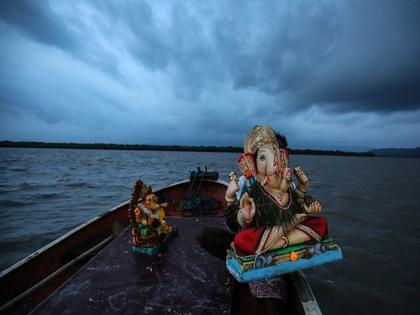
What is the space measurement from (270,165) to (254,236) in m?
0.74

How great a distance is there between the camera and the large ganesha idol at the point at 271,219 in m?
2.05

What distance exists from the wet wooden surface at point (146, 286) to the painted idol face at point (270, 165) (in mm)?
1180

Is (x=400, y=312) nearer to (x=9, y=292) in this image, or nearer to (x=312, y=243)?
(x=312, y=243)

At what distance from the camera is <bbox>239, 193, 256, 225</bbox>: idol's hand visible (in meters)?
2.15

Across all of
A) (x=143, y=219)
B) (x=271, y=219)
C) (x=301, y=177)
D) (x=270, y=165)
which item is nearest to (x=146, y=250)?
(x=143, y=219)

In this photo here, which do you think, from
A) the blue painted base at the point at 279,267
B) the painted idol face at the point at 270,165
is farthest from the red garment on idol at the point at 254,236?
the painted idol face at the point at 270,165

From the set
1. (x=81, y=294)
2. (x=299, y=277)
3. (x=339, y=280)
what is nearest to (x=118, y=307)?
(x=81, y=294)

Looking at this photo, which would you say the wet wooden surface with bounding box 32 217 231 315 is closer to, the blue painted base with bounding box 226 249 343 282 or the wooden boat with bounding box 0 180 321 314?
the wooden boat with bounding box 0 180 321 314

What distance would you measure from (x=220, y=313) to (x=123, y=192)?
35.4 ft

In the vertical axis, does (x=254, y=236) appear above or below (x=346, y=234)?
above

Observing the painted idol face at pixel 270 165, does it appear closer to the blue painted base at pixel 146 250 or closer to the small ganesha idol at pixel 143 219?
the small ganesha idol at pixel 143 219

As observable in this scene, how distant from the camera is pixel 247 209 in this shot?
2.17m

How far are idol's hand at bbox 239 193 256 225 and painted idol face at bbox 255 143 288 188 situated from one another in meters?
0.32

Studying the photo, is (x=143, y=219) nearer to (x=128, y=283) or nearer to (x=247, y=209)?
(x=128, y=283)
